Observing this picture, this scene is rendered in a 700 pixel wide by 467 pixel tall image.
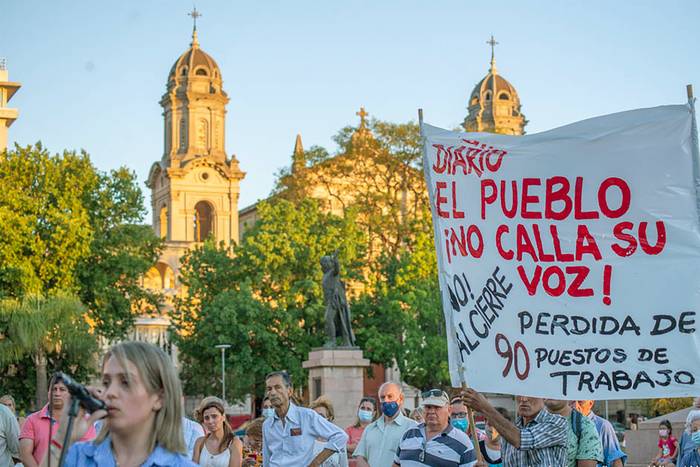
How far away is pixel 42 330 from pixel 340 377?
1543 cm

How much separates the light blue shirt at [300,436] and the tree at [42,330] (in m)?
36.1

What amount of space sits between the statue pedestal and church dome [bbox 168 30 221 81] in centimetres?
5409

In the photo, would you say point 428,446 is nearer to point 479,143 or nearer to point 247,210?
point 479,143

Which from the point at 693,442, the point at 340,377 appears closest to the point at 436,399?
the point at 693,442

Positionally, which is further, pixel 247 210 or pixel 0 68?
pixel 247 210

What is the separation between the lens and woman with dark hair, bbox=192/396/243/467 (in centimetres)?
1123

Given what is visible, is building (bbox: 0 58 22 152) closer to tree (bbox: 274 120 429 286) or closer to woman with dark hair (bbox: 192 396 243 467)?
tree (bbox: 274 120 429 286)

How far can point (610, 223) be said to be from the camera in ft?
28.3

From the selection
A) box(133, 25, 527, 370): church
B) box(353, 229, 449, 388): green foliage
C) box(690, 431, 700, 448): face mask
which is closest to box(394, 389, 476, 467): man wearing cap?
box(690, 431, 700, 448): face mask

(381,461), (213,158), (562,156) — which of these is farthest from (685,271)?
(213,158)

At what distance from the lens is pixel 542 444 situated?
8.10 meters

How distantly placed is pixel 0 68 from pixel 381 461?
51616mm

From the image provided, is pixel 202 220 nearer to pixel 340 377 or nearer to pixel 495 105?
pixel 495 105

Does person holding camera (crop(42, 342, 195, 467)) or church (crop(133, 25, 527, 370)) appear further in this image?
church (crop(133, 25, 527, 370))
